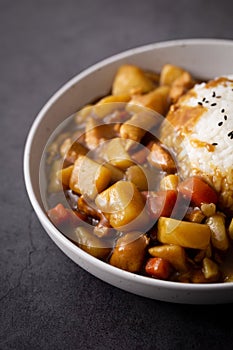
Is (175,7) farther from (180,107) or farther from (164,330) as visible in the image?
(164,330)

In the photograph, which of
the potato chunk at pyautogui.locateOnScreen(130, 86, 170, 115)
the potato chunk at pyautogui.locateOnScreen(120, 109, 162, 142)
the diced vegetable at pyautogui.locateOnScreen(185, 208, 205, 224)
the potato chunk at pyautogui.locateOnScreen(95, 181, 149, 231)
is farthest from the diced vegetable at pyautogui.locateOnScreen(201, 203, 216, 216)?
the potato chunk at pyautogui.locateOnScreen(130, 86, 170, 115)

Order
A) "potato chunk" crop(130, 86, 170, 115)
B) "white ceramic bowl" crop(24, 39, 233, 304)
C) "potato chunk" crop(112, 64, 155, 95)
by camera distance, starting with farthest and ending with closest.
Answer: "potato chunk" crop(112, 64, 155, 95) < "potato chunk" crop(130, 86, 170, 115) < "white ceramic bowl" crop(24, 39, 233, 304)

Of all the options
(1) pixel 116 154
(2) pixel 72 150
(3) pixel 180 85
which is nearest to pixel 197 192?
(1) pixel 116 154

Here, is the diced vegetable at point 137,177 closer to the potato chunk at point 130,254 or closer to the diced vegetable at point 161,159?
the diced vegetable at point 161,159

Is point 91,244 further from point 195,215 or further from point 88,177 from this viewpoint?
point 195,215

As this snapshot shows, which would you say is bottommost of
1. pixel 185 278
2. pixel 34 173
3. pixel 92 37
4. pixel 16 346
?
pixel 16 346

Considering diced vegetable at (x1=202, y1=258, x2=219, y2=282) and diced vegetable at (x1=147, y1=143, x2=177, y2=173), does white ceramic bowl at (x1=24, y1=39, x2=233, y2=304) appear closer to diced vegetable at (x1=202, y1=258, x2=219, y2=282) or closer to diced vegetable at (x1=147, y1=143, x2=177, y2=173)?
diced vegetable at (x1=202, y1=258, x2=219, y2=282)

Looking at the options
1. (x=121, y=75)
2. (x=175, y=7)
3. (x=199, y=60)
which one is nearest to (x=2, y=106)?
(x=121, y=75)
